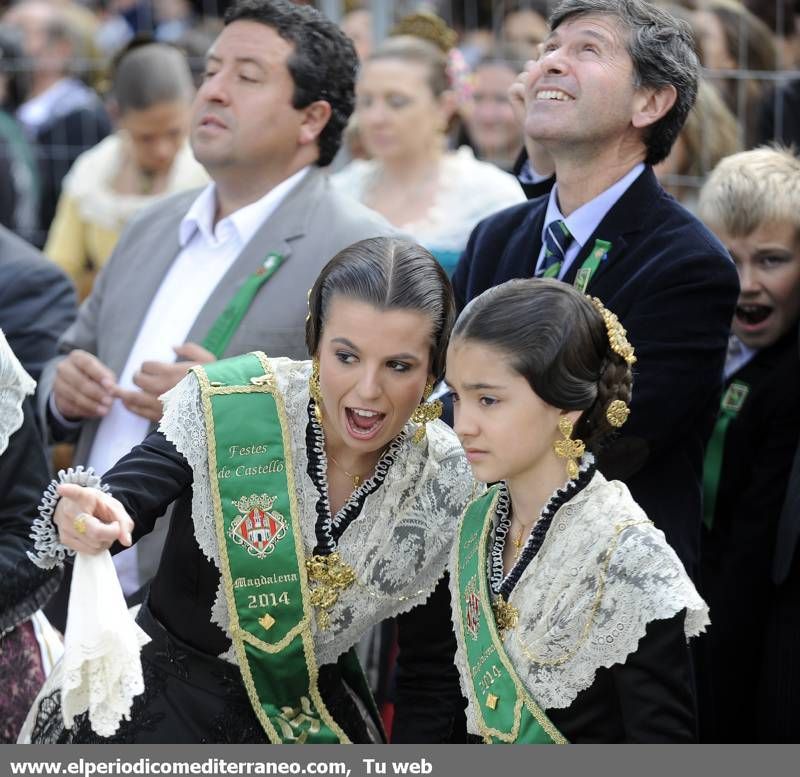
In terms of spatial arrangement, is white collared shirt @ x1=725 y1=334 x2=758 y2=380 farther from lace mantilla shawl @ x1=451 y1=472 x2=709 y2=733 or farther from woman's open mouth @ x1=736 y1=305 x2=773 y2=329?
lace mantilla shawl @ x1=451 y1=472 x2=709 y2=733

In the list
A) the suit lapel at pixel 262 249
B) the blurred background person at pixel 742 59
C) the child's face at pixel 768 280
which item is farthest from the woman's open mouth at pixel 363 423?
the blurred background person at pixel 742 59

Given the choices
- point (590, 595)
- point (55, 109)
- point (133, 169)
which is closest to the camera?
point (590, 595)

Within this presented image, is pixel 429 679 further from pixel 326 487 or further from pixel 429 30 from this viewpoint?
pixel 429 30

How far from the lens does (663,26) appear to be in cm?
357

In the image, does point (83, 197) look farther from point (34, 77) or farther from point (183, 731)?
point (183, 731)

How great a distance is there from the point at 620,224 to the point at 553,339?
0.74 metres

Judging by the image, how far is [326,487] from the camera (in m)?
3.15

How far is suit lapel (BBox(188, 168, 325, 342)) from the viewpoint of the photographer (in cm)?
417

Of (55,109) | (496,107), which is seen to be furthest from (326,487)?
(55,109)

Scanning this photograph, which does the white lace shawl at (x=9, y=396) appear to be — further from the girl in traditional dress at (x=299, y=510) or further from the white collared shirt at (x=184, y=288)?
the white collared shirt at (x=184, y=288)

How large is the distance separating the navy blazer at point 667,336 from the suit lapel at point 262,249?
3.36 ft

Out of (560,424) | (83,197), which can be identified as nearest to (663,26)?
Result: (560,424)

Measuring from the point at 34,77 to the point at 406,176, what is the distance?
3.39 meters

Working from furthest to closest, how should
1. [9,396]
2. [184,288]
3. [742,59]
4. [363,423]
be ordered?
1. [742,59]
2. [184,288]
3. [9,396]
4. [363,423]
